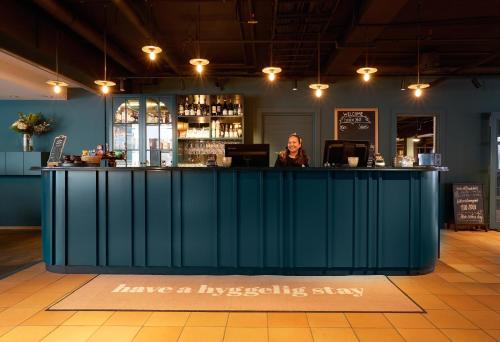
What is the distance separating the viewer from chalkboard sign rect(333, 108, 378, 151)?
802 centimetres

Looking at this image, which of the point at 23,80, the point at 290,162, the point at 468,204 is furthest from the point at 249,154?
the point at 468,204

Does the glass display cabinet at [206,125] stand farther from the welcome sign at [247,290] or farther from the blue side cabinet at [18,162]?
the welcome sign at [247,290]

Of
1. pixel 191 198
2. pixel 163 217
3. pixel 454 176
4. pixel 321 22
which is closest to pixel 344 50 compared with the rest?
pixel 321 22

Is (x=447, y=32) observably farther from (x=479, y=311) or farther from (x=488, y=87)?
(x=479, y=311)

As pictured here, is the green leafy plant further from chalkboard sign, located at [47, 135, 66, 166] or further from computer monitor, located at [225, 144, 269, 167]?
computer monitor, located at [225, 144, 269, 167]

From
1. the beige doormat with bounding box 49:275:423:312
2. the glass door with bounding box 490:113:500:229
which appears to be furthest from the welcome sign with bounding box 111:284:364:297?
the glass door with bounding box 490:113:500:229

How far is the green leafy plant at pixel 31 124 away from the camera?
7648 millimetres

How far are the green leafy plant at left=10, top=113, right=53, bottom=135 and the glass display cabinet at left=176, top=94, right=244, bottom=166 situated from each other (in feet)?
9.45

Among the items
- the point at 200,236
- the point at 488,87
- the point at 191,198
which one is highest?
the point at 488,87

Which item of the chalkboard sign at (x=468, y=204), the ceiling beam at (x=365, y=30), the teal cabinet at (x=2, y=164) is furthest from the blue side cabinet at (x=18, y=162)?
the chalkboard sign at (x=468, y=204)

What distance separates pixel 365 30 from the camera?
5.00 m

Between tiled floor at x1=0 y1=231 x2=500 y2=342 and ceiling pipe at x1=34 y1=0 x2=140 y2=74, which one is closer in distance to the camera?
tiled floor at x1=0 y1=231 x2=500 y2=342

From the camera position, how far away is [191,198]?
443 centimetres

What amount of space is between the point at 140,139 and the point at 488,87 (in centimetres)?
737
